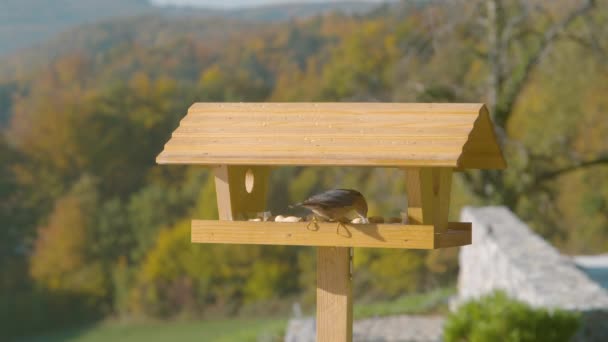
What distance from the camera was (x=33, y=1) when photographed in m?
50.2

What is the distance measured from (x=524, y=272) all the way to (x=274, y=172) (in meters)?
19.5

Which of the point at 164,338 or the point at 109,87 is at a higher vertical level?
the point at 109,87

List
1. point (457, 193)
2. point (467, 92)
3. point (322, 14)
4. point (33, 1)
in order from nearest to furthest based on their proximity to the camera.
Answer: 1. point (467, 92)
2. point (457, 193)
3. point (322, 14)
4. point (33, 1)

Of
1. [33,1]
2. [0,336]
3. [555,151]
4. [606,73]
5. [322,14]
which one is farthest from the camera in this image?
[33,1]

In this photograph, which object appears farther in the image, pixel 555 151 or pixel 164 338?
pixel 164 338

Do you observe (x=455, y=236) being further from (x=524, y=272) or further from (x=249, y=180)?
(x=524, y=272)

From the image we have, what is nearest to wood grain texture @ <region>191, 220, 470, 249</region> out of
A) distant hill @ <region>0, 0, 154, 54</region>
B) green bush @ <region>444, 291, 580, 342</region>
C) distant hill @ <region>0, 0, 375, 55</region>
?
green bush @ <region>444, 291, 580, 342</region>

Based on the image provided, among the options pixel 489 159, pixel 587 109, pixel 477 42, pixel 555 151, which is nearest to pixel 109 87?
pixel 477 42

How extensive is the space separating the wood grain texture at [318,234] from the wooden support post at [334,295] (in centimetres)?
23

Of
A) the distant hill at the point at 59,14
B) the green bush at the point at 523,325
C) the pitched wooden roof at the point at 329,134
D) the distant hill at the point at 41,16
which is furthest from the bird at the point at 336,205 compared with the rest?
the distant hill at the point at 41,16

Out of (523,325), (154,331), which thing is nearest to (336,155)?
(523,325)

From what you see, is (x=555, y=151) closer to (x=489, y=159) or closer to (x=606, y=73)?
(x=606, y=73)

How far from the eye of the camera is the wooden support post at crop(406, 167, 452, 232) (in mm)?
4297

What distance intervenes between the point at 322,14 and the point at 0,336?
18651 millimetres
